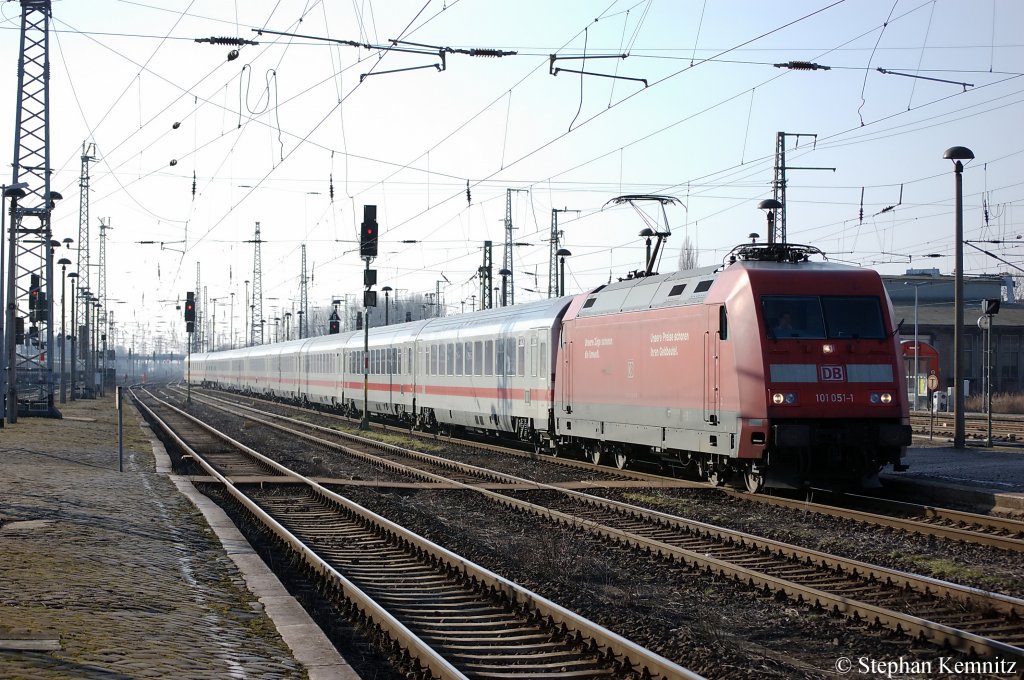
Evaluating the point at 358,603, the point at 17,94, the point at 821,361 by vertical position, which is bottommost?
the point at 358,603

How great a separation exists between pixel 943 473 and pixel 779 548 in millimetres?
8424

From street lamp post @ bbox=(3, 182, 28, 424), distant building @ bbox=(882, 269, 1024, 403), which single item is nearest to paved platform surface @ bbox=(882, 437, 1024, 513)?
street lamp post @ bbox=(3, 182, 28, 424)

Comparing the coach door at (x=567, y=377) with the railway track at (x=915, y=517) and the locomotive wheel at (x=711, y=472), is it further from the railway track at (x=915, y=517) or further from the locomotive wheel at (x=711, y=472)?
the locomotive wheel at (x=711, y=472)

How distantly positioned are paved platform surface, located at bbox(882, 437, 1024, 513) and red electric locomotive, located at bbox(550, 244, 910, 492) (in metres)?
1.02

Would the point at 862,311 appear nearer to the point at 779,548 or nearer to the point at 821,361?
the point at 821,361

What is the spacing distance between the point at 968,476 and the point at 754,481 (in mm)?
4238

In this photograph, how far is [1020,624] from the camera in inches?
352

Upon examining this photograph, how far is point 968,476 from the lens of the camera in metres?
18.8

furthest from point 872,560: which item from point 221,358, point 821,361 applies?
point 221,358

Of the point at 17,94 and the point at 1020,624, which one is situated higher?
the point at 17,94

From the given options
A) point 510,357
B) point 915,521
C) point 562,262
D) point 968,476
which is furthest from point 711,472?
point 562,262

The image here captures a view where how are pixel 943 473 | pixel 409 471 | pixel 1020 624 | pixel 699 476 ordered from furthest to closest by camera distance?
1. pixel 409 471
2. pixel 699 476
3. pixel 943 473
4. pixel 1020 624

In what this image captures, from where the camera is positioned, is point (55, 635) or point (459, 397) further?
point (459, 397)

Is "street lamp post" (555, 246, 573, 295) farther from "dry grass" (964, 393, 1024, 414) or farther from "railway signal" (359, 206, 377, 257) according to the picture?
"dry grass" (964, 393, 1024, 414)
